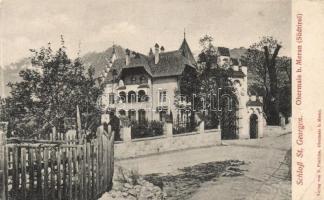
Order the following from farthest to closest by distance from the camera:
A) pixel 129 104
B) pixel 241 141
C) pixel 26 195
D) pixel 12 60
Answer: pixel 241 141
pixel 129 104
pixel 12 60
pixel 26 195

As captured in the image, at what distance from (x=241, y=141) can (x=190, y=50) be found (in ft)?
2.82

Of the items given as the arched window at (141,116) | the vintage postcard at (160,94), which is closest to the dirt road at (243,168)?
the vintage postcard at (160,94)

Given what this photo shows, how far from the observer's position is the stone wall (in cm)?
283

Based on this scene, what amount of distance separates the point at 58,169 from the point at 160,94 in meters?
0.89

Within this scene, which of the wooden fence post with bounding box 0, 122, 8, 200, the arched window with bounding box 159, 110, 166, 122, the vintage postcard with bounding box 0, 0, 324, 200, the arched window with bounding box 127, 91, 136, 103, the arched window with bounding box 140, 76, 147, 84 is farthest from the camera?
the arched window with bounding box 140, 76, 147, 84

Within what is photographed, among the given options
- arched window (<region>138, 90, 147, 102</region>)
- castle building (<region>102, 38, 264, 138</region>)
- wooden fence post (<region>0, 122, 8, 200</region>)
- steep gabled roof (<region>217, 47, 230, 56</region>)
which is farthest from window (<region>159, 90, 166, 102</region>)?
wooden fence post (<region>0, 122, 8, 200</region>)

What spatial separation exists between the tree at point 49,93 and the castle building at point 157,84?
15cm

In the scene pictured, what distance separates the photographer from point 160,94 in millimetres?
2840

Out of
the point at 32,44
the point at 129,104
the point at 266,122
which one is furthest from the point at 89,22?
the point at 266,122

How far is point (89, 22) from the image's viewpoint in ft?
8.16

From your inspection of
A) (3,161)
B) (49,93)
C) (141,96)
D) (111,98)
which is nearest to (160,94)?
(141,96)

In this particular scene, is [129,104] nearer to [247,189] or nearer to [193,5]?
[193,5]

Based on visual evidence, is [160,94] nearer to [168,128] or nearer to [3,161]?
[168,128]

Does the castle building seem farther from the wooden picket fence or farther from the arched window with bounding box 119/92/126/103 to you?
the wooden picket fence
